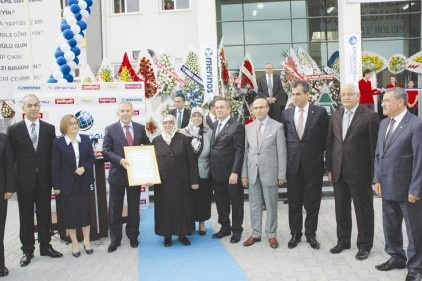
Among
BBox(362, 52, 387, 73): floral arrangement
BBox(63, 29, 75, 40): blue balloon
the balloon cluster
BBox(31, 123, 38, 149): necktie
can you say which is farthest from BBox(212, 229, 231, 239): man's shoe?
BBox(362, 52, 387, 73): floral arrangement

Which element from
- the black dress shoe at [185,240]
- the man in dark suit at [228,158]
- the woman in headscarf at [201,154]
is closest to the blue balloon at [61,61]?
the woman in headscarf at [201,154]

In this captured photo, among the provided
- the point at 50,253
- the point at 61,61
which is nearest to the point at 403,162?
the point at 50,253

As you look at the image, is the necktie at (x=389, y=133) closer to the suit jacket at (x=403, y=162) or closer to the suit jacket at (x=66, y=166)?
the suit jacket at (x=403, y=162)

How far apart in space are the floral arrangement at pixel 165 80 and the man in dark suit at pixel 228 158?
615 cm

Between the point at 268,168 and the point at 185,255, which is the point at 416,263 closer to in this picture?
the point at 268,168

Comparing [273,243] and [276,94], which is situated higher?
[276,94]

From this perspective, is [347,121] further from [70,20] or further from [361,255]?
[70,20]

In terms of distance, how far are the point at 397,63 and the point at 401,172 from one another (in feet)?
50.0

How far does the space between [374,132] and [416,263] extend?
1500 millimetres

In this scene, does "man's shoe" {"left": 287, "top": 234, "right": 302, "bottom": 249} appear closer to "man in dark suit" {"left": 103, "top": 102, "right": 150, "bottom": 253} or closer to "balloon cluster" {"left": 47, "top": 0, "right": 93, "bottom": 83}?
"man in dark suit" {"left": 103, "top": 102, "right": 150, "bottom": 253}

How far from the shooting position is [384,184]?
5.09 meters

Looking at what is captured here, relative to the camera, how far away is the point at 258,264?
568 centimetres

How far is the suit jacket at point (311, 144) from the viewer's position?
19.9 ft

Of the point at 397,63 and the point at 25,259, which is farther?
the point at 397,63
